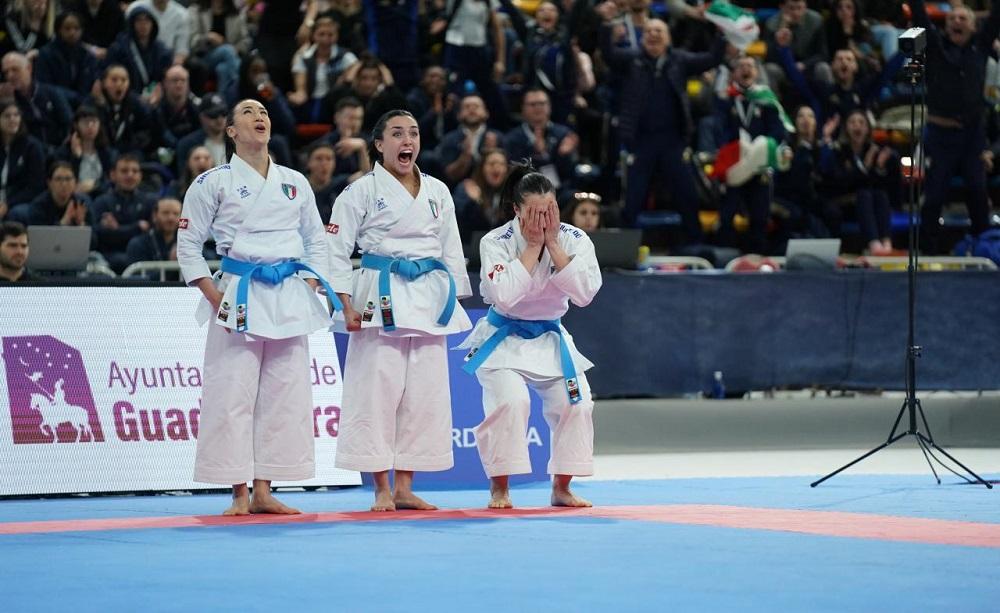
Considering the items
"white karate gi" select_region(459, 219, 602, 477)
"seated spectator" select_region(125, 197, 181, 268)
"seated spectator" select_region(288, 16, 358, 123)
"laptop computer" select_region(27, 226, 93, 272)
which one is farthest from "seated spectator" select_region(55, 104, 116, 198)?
"white karate gi" select_region(459, 219, 602, 477)

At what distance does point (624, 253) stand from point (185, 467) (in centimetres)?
355

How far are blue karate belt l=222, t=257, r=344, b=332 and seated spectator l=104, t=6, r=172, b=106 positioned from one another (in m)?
6.44

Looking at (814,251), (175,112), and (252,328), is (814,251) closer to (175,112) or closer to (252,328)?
(175,112)

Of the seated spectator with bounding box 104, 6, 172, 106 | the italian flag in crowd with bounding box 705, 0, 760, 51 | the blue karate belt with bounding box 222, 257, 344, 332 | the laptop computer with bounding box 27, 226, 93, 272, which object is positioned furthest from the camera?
the italian flag in crowd with bounding box 705, 0, 760, 51

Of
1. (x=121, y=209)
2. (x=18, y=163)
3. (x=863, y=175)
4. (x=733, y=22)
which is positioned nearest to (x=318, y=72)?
(x=121, y=209)

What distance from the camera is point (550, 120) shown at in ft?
44.2

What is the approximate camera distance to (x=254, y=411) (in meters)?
6.62

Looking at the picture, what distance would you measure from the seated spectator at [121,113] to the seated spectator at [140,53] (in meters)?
0.36

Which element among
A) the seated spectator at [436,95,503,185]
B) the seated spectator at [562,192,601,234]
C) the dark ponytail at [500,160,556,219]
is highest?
the seated spectator at [436,95,503,185]

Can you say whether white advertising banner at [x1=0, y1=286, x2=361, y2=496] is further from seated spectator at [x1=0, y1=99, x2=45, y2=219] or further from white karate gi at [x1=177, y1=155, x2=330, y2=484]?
seated spectator at [x1=0, y1=99, x2=45, y2=219]

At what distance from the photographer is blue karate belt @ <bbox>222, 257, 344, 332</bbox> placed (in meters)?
6.39

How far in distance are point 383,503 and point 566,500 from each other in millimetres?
801

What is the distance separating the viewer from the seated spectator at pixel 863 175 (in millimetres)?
13188

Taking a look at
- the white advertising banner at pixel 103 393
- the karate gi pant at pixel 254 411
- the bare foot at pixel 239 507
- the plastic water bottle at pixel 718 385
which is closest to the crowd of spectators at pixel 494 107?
the plastic water bottle at pixel 718 385
